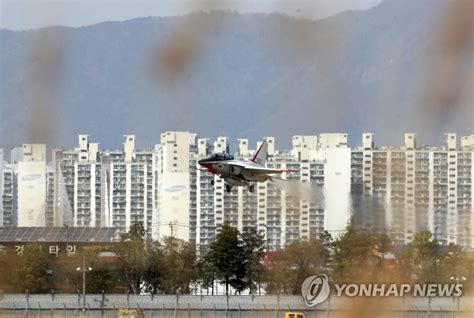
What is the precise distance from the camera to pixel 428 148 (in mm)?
64562

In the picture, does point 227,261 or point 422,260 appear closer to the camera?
point 422,260

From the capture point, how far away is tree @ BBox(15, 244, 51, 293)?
58.5m

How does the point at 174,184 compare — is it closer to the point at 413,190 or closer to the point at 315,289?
the point at 413,190

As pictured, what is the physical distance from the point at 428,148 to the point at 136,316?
20.2 meters

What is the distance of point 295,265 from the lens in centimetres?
5819

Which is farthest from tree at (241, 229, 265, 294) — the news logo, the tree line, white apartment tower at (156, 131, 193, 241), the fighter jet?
white apartment tower at (156, 131, 193, 241)

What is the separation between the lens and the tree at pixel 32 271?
58500 millimetres

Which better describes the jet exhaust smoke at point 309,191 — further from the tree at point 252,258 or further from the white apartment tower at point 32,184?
the white apartment tower at point 32,184

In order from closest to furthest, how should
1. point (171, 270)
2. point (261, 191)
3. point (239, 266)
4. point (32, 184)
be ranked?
1. point (239, 266)
2. point (171, 270)
3. point (261, 191)
4. point (32, 184)

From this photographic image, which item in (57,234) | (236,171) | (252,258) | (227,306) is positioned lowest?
(227,306)

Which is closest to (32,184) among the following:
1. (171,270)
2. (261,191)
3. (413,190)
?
(261,191)

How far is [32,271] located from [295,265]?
10.8 metres

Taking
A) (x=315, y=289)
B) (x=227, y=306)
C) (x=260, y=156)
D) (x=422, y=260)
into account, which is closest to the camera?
(x=260, y=156)

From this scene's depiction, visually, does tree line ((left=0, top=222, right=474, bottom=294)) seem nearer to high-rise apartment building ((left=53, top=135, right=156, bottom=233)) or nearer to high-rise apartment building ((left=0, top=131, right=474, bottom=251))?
high-rise apartment building ((left=0, top=131, right=474, bottom=251))
